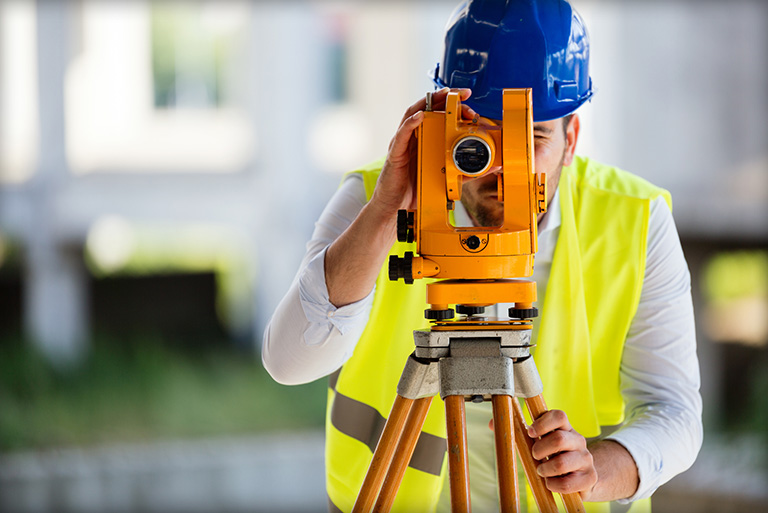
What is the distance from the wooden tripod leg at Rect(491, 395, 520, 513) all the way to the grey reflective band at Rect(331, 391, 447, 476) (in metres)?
0.43

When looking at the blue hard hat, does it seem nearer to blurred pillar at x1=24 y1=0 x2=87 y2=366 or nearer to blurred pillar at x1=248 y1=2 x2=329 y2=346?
blurred pillar at x1=248 y1=2 x2=329 y2=346

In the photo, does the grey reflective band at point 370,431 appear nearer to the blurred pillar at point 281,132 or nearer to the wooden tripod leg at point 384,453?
the wooden tripod leg at point 384,453

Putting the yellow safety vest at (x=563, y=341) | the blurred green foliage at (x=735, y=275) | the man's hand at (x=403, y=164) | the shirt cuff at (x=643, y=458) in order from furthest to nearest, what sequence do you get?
the blurred green foliage at (x=735, y=275) < the yellow safety vest at (x=563, y=341) < the shirt cuff at (x=643, y=458) < the man's hand at (x=403, y=164)

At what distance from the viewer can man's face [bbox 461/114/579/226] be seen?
151 centimetres

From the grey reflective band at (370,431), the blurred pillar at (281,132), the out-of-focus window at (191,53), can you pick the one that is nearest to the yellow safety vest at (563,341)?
the grey reflective band at (370,431)

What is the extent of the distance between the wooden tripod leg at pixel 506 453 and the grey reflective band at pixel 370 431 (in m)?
0.43

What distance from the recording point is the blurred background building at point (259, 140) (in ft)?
18.1

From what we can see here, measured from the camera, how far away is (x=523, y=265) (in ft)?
4.00

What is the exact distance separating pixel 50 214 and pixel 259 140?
1.64m

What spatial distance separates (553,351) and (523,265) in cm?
49

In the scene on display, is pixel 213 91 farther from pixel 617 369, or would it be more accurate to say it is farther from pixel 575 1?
pixel 617 369

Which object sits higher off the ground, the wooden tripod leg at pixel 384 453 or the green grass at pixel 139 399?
the wooden tripod leg at pixel 384 453

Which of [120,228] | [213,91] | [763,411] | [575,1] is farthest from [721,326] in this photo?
[120,228]

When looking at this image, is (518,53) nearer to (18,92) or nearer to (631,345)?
(631,345)
